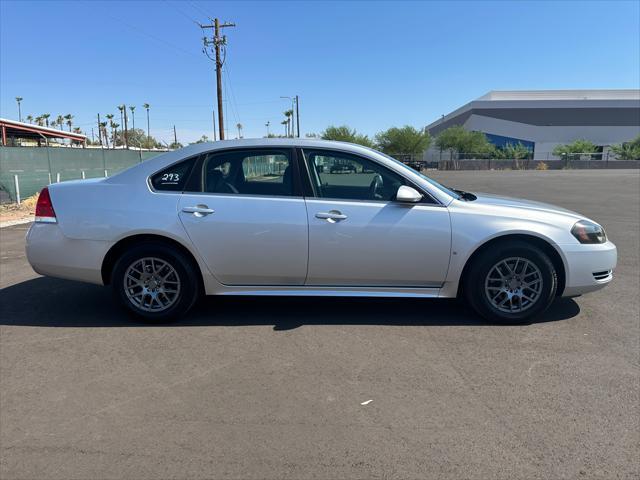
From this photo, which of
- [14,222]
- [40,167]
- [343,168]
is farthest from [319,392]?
[40,167]

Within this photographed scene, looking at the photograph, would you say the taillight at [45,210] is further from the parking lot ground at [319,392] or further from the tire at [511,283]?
the tire at [511,283]

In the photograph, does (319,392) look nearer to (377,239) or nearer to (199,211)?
(377,239)

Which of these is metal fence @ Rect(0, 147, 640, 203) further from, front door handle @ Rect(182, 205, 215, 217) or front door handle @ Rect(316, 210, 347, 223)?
front door handle @ Rect(316, 210, 347, 223)

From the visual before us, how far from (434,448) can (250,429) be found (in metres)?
1.06

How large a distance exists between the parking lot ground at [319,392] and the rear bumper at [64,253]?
0.51 metres

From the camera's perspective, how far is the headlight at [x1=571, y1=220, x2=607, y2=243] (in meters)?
4.25

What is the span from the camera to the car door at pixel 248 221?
416 cm

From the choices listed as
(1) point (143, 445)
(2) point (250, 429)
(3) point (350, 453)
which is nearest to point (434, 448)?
(3) point (350, 453)

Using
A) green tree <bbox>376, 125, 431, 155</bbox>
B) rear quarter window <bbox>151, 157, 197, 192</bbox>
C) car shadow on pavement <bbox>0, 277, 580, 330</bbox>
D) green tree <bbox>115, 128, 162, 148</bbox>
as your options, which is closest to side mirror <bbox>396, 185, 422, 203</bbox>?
car shadow on pavement <bbox>0, 277, 580, 330</bbox>

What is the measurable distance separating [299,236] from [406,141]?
75824mm

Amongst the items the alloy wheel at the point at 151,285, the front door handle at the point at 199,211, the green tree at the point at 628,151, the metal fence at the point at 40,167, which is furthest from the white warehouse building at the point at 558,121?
the alloy wheel at the point at 151,285

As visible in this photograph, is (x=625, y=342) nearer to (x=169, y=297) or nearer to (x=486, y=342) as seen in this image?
(x=486, y=342)

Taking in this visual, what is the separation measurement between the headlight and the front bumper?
2.2 inches

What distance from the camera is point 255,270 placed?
4.25 meters
